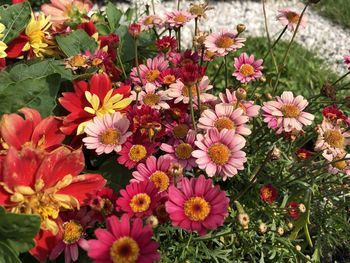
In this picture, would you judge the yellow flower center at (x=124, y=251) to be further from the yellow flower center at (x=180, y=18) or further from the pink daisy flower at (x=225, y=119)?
the yellow flower center at (x=180, y=18)

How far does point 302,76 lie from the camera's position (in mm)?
2717

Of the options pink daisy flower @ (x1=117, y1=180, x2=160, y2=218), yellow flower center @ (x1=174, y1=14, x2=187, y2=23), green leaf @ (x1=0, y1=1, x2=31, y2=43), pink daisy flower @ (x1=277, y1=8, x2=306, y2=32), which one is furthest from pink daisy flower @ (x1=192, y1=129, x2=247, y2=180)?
green leaf @ (x1=0, y1=1, x2=31, y2=43)

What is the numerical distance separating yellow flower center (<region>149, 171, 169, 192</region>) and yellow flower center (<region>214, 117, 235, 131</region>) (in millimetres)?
190

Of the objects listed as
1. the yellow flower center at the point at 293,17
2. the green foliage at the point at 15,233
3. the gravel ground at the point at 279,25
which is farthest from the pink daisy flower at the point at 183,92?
the gravel ground at the point at 279,25

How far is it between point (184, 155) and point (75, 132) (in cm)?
30

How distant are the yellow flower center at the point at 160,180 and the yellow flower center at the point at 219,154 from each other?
120 millimetres

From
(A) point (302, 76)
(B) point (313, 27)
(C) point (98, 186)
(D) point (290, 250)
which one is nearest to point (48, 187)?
(C) point (98, 186)

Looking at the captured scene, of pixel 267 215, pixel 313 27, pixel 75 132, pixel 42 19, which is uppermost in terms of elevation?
pixel 42 19

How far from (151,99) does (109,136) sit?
0.18m

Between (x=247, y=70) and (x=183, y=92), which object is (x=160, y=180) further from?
(x=247, y=70)

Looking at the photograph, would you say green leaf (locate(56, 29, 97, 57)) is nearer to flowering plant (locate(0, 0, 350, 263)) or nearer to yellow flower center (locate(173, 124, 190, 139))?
flowering plant (locate(0, 0, 350, 263))

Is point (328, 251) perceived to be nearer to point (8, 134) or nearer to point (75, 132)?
point (75, 132)

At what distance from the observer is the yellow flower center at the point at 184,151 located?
121 centimetres

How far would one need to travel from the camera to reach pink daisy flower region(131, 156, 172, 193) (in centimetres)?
114
